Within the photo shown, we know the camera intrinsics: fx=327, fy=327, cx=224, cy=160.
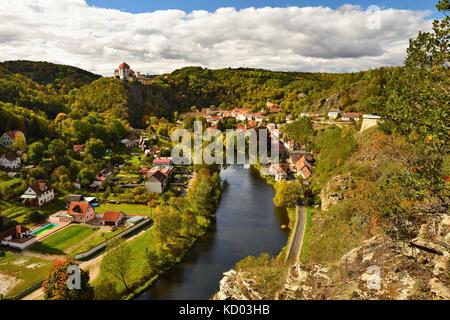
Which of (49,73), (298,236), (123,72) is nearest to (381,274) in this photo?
(298,236)

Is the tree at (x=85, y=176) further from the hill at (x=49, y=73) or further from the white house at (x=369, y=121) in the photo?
the hill at (x=49, y=73)

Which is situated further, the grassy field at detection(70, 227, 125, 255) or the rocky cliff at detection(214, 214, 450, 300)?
the grassy field at detection(70, 227, 125, 255)

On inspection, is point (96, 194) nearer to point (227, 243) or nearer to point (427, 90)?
point (227, 243)

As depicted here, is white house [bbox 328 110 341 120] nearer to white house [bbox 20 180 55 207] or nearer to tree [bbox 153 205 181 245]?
tree [bbox 153 205 181 245]

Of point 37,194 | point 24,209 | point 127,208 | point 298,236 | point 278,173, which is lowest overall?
point 298,236

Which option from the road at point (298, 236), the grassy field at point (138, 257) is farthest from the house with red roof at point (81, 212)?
the road at point (298, 236)

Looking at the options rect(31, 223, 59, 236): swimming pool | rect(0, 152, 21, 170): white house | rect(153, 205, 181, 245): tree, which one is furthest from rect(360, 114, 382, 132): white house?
rect(0, 152, 21, 170): white house

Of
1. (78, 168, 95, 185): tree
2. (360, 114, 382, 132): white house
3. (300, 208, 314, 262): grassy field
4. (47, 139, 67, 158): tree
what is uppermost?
(360, 114, 382, 132): white house
